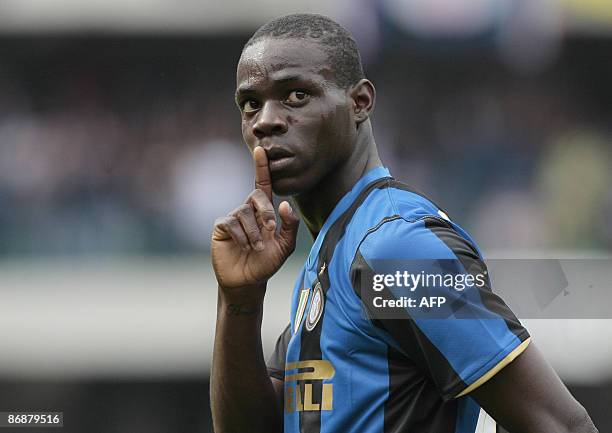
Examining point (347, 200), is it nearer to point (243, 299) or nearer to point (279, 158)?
point (279, 158)

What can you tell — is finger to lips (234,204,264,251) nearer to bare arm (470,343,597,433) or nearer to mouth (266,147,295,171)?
mouth (266,147,295,171)

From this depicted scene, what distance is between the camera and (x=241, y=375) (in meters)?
2.13

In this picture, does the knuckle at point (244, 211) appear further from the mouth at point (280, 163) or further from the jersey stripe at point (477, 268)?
the jersey stripe at point (477, 268)

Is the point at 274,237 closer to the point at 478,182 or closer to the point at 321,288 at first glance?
the point at 321,288

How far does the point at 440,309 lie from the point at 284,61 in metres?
0.66

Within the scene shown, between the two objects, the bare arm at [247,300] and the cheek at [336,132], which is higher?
the cheek at [336,132]

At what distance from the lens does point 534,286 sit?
3.04m

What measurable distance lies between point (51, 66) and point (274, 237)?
19.9 ft

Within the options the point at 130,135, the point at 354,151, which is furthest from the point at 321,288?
the point at 130,135

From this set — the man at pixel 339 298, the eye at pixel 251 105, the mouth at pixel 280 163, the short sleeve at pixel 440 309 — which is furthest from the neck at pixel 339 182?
the short sleeve at pixel 440 309

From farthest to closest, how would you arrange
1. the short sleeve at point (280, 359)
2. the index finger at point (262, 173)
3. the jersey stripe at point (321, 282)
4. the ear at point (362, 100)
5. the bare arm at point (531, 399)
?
the short sleeve at point (280, 359) < the ear at point (362, 100) < the index finger at point (262, 173) < the jersey stripe at point (321, 282) < the bare arm at point (531, 399)

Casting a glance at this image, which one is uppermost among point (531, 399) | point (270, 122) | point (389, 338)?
point (270, 122)

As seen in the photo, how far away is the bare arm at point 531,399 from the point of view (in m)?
1.70

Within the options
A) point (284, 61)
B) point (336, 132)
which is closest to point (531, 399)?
point (336, 132)
